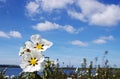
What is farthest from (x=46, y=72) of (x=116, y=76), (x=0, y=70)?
(x=116, y=76)

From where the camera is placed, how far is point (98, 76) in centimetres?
1099

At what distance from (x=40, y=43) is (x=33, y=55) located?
16cm

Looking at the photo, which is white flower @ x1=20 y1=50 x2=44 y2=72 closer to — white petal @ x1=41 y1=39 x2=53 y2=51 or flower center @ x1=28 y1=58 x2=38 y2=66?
flower center @ x1=28 y1=58 x2=38 y2=66

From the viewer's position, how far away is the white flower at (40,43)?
9.43ft

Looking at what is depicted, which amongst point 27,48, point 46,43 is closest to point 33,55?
point 27,48

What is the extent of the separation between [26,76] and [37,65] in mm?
255

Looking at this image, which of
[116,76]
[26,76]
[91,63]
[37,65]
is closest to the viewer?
[37,65]

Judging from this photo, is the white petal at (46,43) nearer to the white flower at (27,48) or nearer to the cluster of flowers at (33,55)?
the cluster of flowers at (33,55)

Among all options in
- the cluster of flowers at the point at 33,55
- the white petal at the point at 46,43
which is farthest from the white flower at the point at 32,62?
the white petal at the point at 46,43

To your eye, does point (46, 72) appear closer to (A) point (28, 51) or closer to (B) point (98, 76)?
(A) point (28, 51)

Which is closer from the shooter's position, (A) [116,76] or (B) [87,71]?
(B) [87,71]

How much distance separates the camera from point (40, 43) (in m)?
2.92

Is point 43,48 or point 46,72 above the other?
point 43,48

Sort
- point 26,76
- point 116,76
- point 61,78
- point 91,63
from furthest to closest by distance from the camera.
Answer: point 116,76, point 91,63, point 61,78, point 26,76
